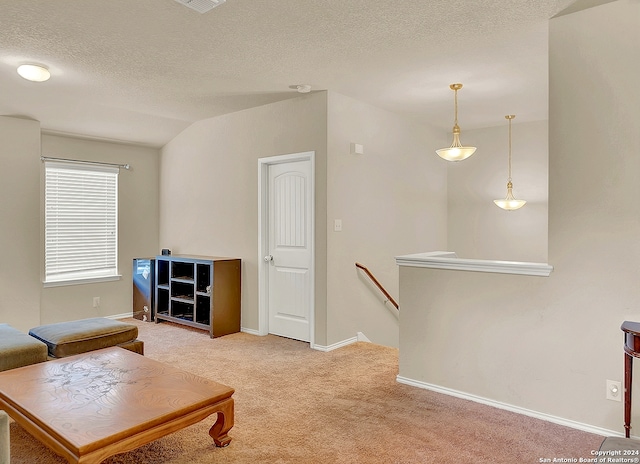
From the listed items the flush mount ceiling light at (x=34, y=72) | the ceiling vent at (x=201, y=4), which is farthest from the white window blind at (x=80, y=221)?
the ceiling vent at (x=201, y=4)

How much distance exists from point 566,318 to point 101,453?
267 cm

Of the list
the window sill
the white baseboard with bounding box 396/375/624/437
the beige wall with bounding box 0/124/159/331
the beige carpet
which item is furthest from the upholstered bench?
the window sill

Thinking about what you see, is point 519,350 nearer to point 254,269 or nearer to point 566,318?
point 566,318

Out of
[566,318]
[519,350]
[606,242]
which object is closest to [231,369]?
[519,350]

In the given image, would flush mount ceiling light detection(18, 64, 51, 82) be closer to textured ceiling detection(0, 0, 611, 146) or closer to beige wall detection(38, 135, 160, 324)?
textured ceiling detection(0, 0, 611, 146)

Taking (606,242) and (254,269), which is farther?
(254,269)

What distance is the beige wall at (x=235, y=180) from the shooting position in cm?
431

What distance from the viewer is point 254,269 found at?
4918 millimetres

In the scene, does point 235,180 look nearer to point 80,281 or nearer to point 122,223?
point 122,223

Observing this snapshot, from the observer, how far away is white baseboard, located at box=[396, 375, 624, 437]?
258 cm

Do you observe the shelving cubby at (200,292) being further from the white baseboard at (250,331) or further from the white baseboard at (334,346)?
the white baseboard at (334,346)

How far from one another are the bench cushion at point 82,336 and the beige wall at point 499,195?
15.5 ft

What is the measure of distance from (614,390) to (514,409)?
0.61 m

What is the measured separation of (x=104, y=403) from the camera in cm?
213
